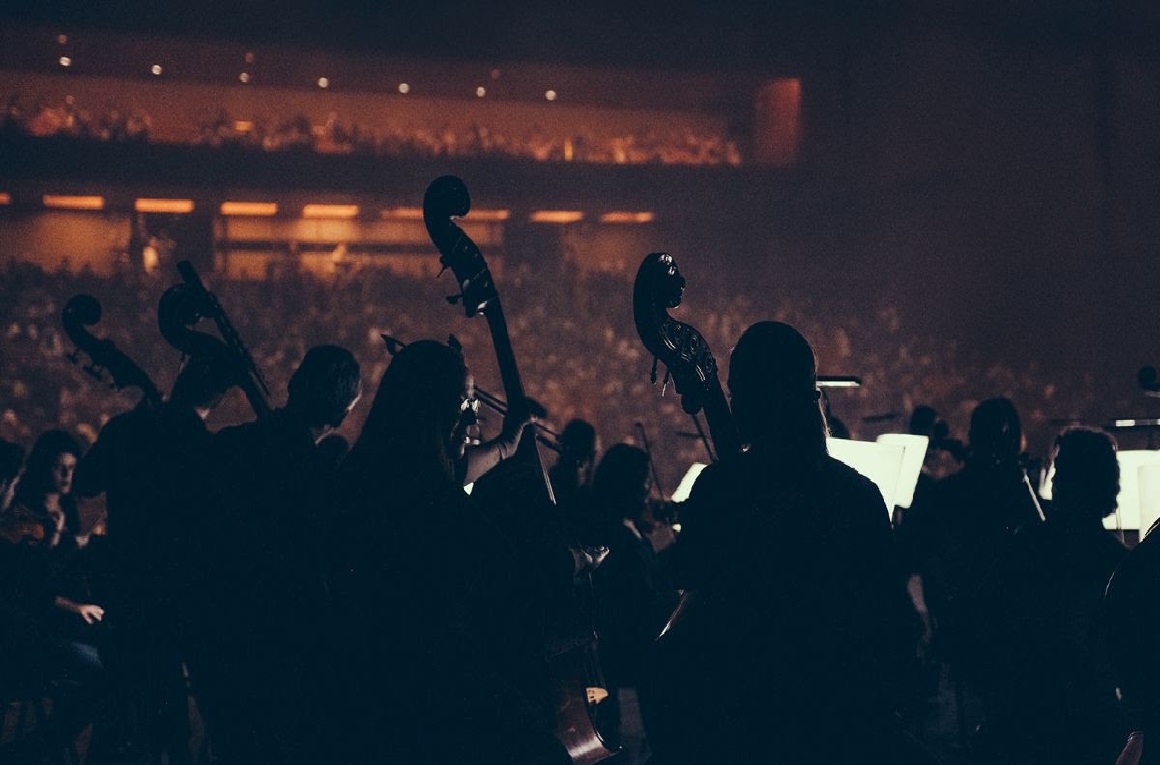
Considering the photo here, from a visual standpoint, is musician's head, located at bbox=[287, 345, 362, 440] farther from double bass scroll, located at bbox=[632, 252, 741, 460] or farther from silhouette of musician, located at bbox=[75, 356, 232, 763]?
double bass scroll, located at bbox=[632, 252, 741, 460]

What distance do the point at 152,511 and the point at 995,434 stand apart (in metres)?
2.70

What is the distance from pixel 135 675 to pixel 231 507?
1077 millimetres

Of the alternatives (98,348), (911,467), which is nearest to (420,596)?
(98,348)

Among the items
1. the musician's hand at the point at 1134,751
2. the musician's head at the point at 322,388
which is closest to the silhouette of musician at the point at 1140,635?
the musician's hand at the point at 1134,751

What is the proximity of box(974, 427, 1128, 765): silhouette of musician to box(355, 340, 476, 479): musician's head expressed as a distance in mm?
1609

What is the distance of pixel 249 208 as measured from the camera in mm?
10961

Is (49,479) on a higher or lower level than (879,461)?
lower

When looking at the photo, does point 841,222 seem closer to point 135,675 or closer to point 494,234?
point 494,234

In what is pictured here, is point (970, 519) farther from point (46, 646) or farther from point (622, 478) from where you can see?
point (46, 646)

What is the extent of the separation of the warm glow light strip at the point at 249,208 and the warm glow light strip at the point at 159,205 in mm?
343

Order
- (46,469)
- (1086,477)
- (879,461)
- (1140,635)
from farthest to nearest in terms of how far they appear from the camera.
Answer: (46,469) < (879,461) < (1086,477) < (1140,635)

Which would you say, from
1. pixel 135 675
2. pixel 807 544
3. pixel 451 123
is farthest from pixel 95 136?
pixel 807 544

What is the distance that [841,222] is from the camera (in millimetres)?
12633

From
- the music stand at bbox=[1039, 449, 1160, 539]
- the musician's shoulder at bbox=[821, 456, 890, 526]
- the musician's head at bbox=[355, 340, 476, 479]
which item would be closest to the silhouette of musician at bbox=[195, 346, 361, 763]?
the musician's head at bbox=[355, 340, 476, 479]
